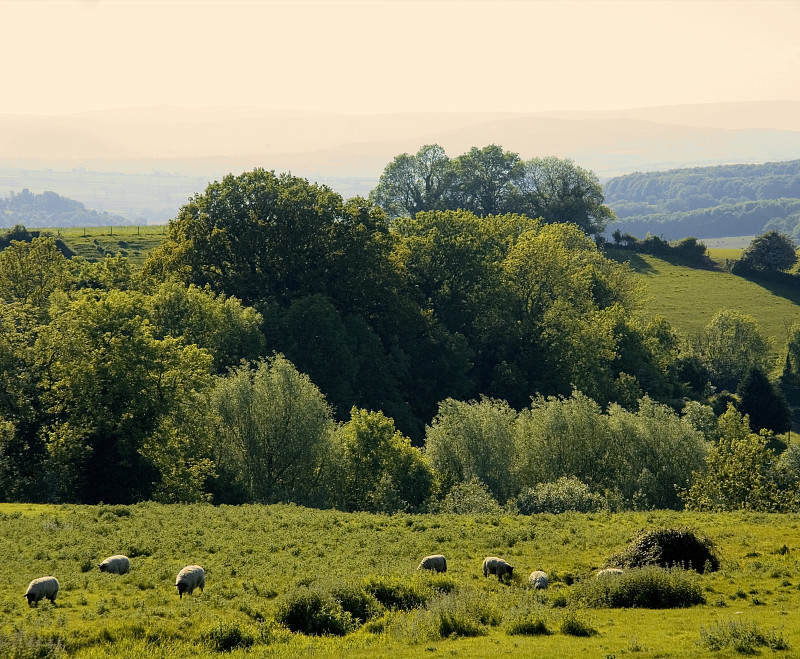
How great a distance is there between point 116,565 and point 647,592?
63.3ft

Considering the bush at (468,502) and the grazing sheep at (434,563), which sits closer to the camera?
the grazing sheep at (434,563)

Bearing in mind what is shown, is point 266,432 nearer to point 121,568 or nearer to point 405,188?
point 121,568

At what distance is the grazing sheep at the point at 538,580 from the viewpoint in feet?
98.2

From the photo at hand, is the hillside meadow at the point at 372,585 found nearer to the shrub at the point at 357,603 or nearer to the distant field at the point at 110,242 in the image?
the shrub at the point at 357,603

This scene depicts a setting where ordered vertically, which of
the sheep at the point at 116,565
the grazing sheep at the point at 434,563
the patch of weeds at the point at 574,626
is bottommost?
the grazing sheep at the point at 434,563

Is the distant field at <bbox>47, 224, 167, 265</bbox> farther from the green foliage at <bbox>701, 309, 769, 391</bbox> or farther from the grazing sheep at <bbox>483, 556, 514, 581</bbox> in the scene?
the grazing sheep at <bbox>483, 556, 514, 581</bbox>

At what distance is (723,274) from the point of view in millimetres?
156375

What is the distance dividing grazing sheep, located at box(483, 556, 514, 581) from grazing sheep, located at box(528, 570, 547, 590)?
3.98 feet

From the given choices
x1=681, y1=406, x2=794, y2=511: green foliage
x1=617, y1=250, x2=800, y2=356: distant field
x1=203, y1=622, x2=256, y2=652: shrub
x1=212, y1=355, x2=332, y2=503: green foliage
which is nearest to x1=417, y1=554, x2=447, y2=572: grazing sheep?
x1=203, y1=622, x2=256, y2=652: shrub

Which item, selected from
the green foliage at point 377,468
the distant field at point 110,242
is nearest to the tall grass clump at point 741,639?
the green foliage at point 377,468

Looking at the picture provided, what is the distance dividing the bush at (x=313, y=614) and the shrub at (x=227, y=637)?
2032mm

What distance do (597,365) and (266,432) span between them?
42.5 m

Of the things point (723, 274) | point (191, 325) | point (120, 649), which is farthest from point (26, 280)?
point (723, 274)

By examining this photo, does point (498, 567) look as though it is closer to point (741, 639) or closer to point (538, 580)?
point (538, 580)
